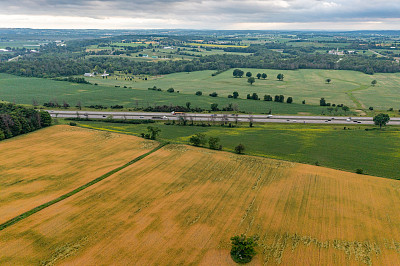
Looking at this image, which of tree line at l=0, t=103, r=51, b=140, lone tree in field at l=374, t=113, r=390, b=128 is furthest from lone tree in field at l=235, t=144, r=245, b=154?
tree line at l=0, t=103, r=51, b=140

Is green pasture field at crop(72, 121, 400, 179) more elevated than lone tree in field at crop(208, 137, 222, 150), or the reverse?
lone tree in field at crop(208, 137, 222, 150)

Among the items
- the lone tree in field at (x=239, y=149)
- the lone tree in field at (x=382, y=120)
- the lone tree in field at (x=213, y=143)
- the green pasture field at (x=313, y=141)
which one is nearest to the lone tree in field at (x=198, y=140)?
the lone tree in field at (x=213, y=143)

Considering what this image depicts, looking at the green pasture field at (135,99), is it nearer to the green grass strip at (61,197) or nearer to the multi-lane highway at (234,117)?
the multi-lane highway at (234,117)

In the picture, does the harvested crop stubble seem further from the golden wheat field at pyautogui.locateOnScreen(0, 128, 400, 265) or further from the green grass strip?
the green grass strip

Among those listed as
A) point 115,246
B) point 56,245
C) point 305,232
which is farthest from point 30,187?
point 305,232

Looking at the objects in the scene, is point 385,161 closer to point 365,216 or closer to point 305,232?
point 365,216

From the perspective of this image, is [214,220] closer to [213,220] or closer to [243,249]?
[213,220]
